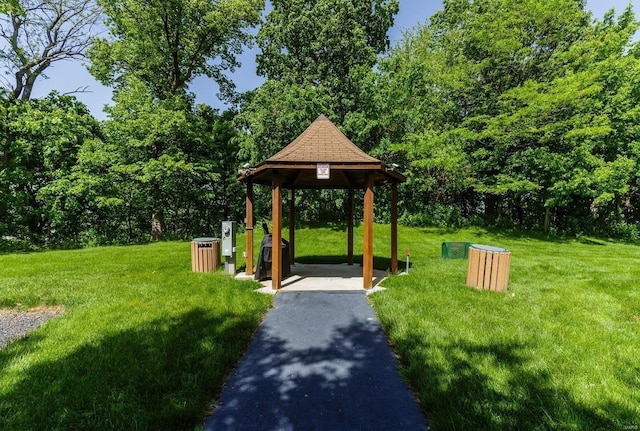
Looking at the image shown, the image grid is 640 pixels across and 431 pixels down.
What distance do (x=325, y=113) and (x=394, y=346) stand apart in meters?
14.0

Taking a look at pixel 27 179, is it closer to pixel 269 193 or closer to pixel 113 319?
pixel 269 193

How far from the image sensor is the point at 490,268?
6293 mm

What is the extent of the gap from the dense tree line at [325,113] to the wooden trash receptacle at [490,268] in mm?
9624

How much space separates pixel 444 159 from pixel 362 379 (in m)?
13.9

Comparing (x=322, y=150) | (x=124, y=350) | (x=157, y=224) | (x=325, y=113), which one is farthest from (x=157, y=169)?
(x=124, y=350)

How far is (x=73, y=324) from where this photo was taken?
437 cm

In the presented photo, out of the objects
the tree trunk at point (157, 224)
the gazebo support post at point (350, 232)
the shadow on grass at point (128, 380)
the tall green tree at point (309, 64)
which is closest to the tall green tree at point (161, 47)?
the tree trunk at point (157, 224)

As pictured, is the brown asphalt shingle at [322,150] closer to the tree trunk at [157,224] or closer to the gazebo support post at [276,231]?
the gazebo support post at [276,231]

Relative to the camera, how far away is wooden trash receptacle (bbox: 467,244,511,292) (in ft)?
20.3

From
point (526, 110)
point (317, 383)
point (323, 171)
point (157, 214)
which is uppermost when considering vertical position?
point (526, 110)

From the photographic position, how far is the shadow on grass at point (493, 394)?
2.42 metres

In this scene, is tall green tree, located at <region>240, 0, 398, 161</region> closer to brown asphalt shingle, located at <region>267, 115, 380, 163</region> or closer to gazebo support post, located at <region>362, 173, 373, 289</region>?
brown asphalt shingle, located at <region>267, 115, 380, 163</region>

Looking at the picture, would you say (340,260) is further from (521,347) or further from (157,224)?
(157,224)

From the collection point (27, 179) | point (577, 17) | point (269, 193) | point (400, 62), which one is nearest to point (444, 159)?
point (400, 62)
